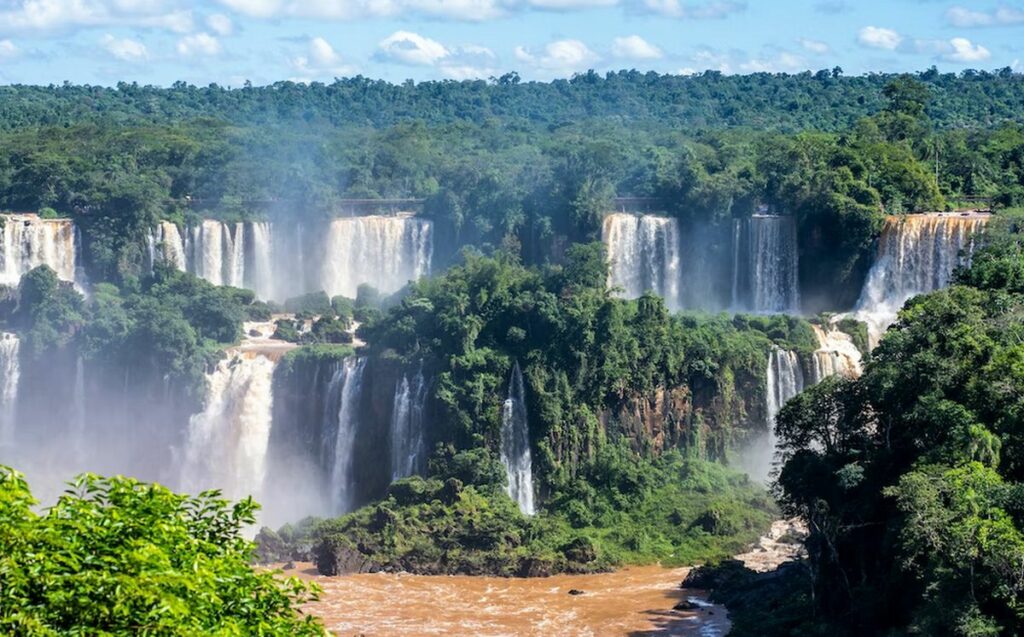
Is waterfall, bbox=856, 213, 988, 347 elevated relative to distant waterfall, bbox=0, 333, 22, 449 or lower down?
elevated

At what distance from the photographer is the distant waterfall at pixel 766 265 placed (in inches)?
2211

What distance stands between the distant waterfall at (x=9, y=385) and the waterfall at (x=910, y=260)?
2381 cm

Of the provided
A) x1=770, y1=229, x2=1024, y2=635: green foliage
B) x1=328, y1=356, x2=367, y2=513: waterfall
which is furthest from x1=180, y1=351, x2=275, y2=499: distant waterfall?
x1=770, y1=229, x2=1024, y2=635: green foliage

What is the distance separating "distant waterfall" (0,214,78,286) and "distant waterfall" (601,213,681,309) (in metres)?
17.2

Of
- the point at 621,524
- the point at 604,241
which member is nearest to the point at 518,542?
the point at 621,524

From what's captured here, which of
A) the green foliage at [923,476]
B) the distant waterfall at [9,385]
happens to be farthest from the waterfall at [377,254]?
the green foliage at [923,476]

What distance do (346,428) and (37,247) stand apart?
17201 mm

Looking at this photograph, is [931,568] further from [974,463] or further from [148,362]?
[148,362]

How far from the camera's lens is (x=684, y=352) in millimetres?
47625

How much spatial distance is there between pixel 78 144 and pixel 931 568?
47552 millimetres

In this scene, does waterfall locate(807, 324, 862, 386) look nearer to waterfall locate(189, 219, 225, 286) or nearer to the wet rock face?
the wet rock face

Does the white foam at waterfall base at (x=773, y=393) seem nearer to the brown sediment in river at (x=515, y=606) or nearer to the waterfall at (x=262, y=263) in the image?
the brown sediment in river at (x=515, y=606)

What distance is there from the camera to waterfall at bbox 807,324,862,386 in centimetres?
4862

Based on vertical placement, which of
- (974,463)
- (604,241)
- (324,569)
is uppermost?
(604,241)
